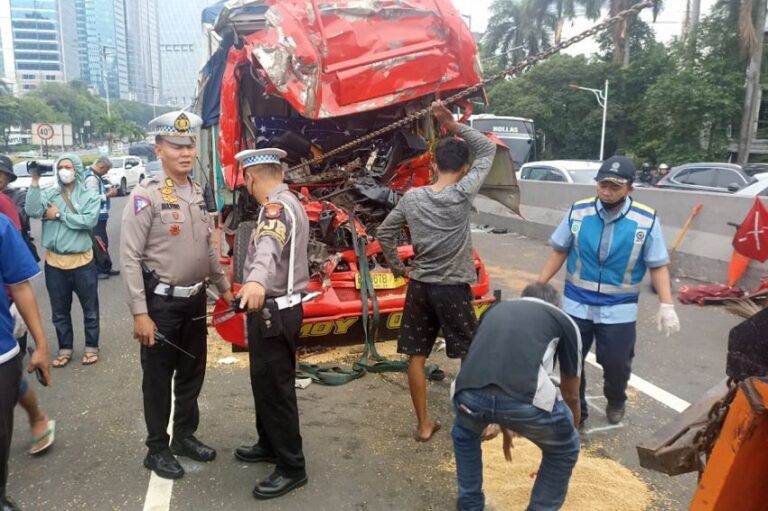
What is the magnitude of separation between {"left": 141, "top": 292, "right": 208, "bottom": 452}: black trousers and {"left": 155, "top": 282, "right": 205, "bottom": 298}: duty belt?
2cm

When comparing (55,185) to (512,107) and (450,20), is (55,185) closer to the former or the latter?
(450,20)

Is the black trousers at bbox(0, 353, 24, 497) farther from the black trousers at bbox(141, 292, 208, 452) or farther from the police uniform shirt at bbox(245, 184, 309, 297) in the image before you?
the police uniform shirt at bbox(245, 184, 309, 297)

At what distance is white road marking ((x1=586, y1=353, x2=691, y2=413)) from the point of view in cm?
429

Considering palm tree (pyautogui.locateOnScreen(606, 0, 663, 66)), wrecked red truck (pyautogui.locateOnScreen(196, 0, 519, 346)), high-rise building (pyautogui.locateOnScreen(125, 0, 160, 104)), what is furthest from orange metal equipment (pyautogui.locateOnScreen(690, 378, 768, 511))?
high-rise building (pyautogui.locateOnScreen(125, 0, 160, 104))

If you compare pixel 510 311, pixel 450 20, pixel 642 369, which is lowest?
pixel 642 369

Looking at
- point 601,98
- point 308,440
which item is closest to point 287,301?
point 308,440

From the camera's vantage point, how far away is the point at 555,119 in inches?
1314

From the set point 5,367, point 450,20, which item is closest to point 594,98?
point 450,20

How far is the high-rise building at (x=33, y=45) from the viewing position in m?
90.0

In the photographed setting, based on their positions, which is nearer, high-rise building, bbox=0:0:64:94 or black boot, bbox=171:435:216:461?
black boot, bbox=171:435:216:461

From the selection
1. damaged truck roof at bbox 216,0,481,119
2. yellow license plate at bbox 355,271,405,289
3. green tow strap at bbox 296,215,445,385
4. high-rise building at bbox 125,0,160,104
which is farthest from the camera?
high-rise building at bbox 125,0,160,104

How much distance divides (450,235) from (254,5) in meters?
4.28

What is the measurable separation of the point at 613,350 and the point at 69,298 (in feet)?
14.2

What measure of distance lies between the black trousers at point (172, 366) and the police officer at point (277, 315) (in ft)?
1.63
